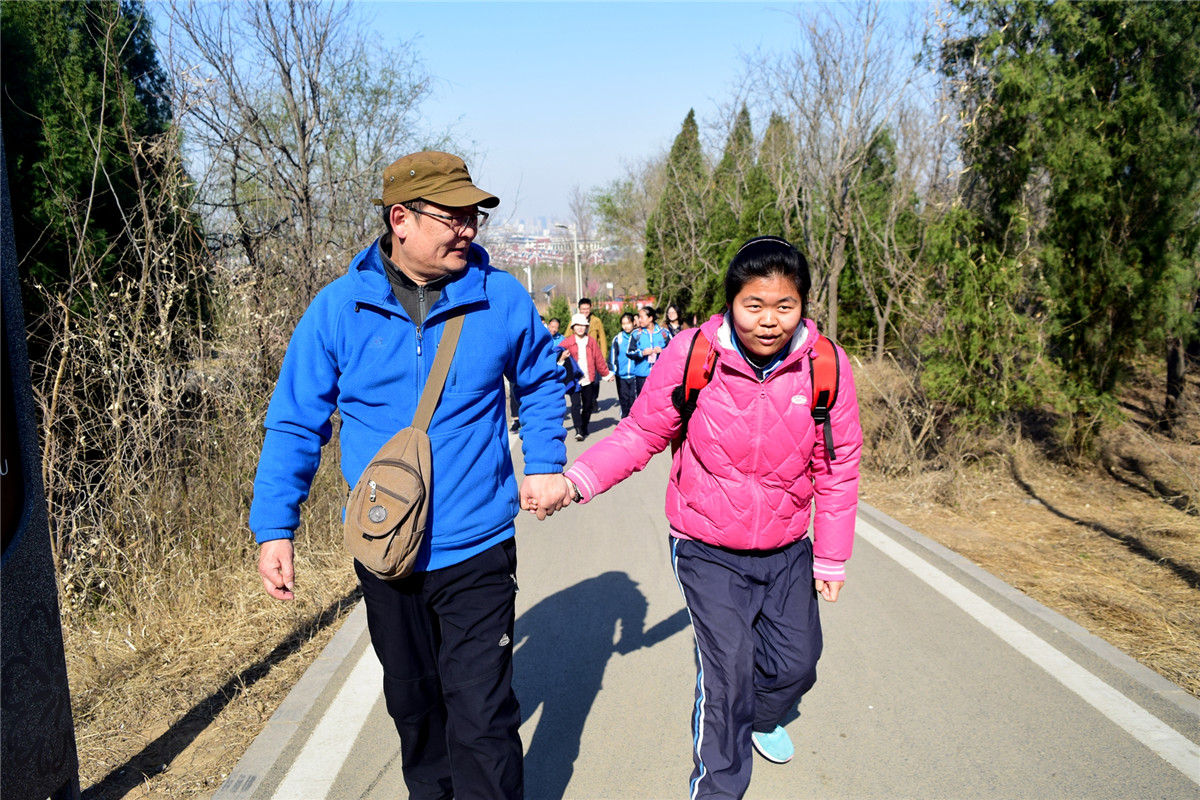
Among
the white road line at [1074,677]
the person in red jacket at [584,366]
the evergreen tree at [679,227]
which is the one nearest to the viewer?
the white road line at [1074,677]

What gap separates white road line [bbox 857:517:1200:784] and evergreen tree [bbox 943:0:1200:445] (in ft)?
12.8

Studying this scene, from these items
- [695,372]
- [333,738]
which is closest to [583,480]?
[695,372]

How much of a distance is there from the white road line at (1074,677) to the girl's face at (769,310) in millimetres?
2267

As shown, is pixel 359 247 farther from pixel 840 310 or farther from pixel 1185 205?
pixel 840 310

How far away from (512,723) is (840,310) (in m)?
21.8

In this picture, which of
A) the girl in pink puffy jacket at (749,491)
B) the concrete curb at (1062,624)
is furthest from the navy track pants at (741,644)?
the concrete curb at (1062,624)

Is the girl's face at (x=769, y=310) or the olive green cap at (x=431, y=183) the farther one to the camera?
the girl's face at (x=769, y=310)

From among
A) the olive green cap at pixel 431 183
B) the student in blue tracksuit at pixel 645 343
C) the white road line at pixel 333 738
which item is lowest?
the white road line at pixel 333 738

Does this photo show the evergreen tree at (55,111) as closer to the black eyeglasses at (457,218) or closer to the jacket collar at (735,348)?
the black eyeglasses at (457,218)

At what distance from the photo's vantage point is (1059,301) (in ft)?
27.2

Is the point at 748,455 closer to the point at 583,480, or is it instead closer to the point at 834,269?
the point at 583,480

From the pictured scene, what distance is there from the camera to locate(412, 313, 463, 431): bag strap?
271 centimetres

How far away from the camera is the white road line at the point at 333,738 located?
3252 millimetres

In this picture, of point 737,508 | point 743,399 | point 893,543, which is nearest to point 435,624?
point 737,508
